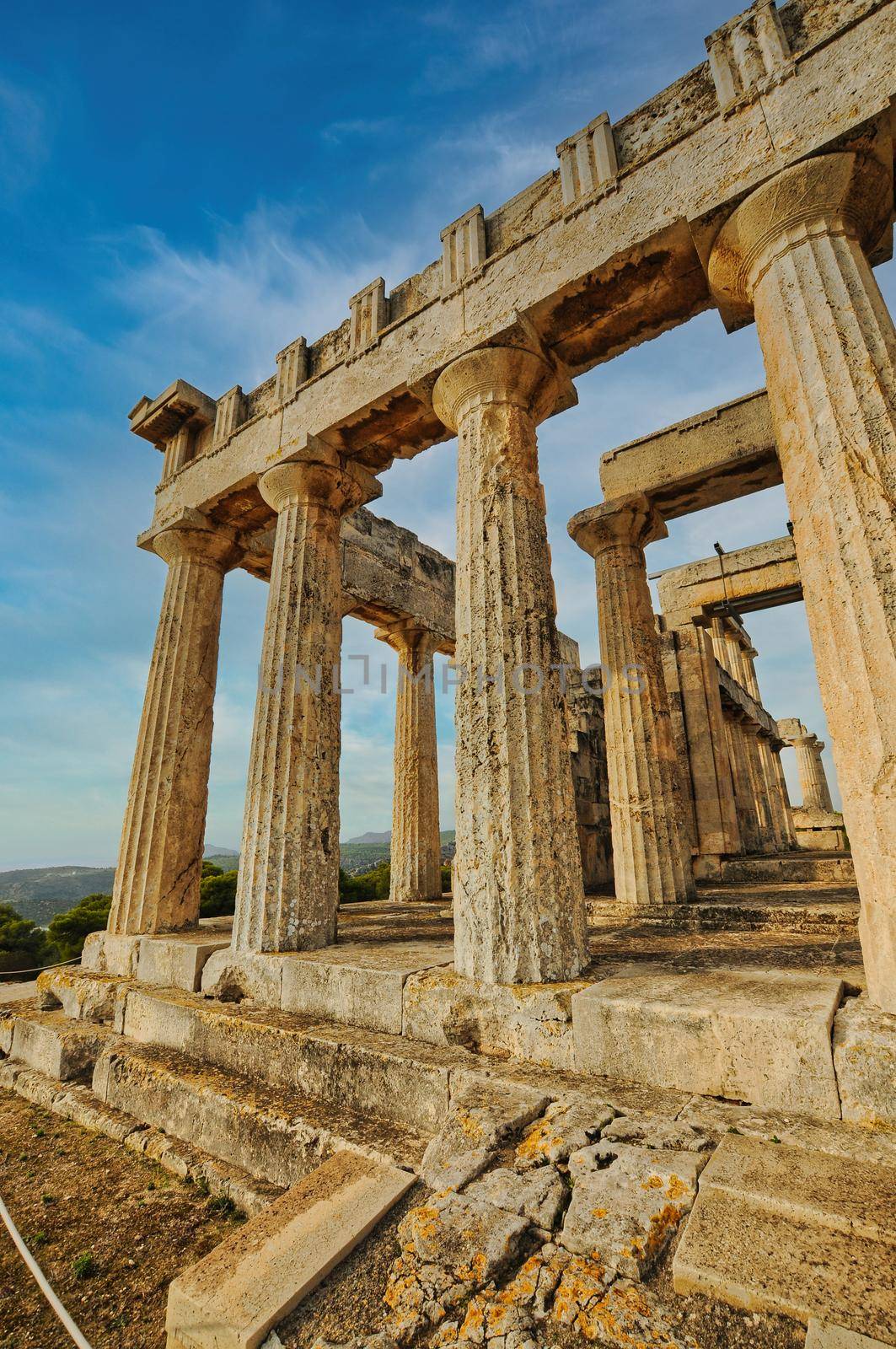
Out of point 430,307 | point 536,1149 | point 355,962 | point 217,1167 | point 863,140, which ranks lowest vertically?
point 217,1167

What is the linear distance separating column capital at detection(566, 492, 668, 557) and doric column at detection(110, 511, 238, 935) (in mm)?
5153

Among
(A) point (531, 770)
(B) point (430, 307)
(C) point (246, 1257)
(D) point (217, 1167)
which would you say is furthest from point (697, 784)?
(C) point (246, 1257)

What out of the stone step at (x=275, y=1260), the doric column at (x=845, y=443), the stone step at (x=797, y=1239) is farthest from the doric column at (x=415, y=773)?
the stone step at (x=797, y=1239)

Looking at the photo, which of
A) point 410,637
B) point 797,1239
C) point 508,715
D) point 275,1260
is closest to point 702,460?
point 508,715

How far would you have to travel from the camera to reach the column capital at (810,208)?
3986mm

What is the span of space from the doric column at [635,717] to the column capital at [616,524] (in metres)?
0.01

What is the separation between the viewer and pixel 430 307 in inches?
237

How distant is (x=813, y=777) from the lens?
26.1m

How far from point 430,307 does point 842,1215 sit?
22.5 ft

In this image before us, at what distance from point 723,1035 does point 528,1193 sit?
116 cm

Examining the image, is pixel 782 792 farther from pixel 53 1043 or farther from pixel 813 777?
pixel 53 1043

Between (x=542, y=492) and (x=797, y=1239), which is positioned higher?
(x=542, y=492)

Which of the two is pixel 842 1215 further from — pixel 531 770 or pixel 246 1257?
pixel 531 770

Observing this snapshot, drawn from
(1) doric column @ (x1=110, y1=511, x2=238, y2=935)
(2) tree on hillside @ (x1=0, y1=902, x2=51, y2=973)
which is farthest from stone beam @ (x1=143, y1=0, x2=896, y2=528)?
(2) tree on hillside @ (x1=0, y1=902, x2=51, y2=973)
